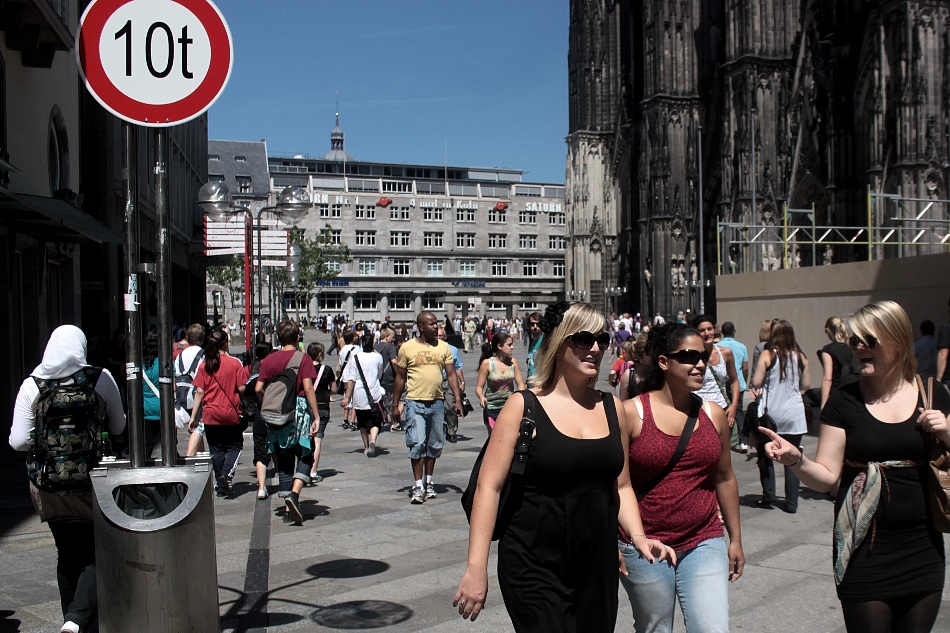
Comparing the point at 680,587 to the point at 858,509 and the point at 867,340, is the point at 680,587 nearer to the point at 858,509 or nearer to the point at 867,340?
the point at 858,509

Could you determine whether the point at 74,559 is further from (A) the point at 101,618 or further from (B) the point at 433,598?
(B) the point at 433,598

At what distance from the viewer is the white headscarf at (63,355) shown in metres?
5.20

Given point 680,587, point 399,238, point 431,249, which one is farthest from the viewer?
point 431,249

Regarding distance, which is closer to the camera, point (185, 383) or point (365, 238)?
point (185, 383)

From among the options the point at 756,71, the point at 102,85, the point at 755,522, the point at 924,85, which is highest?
the point at 756,71

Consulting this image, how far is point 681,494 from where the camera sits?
161 inches

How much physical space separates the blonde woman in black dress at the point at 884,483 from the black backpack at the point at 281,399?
6133mm

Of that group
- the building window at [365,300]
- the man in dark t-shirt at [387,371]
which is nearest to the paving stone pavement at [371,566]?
the man in dark t-shirt at [387,371]

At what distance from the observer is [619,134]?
59219 mm

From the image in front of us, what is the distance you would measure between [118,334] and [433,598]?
11.3 meters

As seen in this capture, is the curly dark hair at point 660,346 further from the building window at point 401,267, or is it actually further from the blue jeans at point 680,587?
the building window at point 401,267

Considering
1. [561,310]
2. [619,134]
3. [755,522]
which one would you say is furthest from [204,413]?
[619,134]

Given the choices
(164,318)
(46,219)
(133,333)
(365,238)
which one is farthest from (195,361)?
(365,238)

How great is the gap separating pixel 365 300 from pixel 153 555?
91.5 meters
